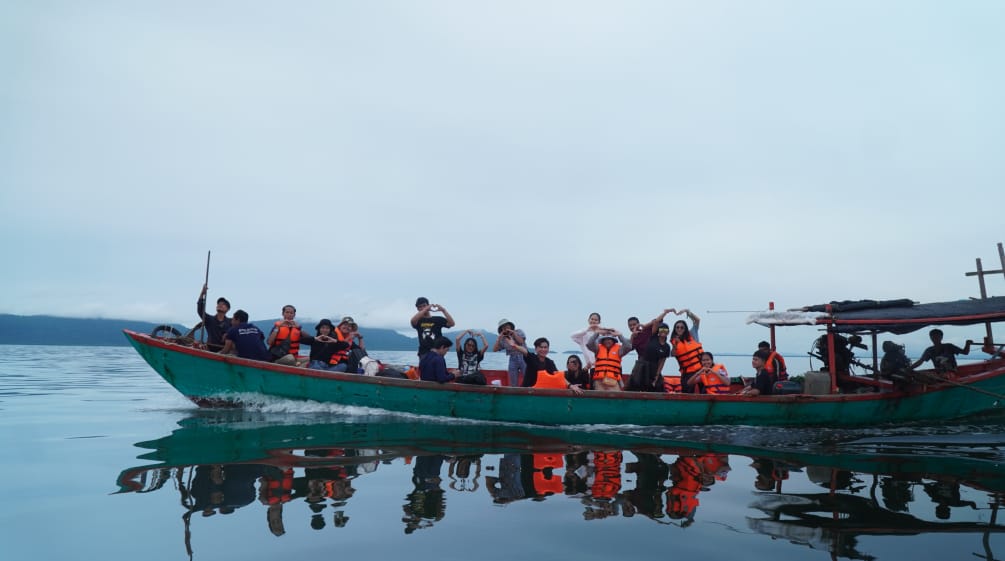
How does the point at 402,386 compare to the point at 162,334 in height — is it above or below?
below

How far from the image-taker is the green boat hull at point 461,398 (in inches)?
440

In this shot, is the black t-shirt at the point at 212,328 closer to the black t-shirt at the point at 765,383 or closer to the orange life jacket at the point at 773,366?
the black t-shirt at the point at 765,383

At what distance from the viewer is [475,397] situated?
440 inches

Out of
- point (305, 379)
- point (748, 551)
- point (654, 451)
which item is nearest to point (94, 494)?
point (305, 379)

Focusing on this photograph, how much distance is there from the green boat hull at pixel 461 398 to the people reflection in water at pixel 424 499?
3.56m

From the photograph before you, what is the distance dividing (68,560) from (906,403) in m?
14.7

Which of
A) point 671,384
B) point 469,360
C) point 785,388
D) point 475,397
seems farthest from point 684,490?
point 671,384

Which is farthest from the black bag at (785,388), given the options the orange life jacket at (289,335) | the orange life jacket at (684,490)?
the orange life jacket at (289,335)

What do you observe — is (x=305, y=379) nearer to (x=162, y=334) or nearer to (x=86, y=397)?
(x=162, y=334)

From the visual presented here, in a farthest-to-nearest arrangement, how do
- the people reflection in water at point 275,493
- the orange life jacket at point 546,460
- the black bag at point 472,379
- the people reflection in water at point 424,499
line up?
1. the black bag at point 472,379
2. the orange life jacket at point 546,460
3. the people reflection in water at point 424,499
4. the people reflection in water at point 275,493

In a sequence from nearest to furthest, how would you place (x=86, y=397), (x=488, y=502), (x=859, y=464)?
(x=488, y=502), (x=859, y=464), (x=86, y=397)

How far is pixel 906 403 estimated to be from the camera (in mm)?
Answer: 12500

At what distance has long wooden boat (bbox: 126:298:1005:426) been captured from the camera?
36.7 feet

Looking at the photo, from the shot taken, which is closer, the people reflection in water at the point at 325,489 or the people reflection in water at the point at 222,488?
the people reflection in water at the point at 325,489
